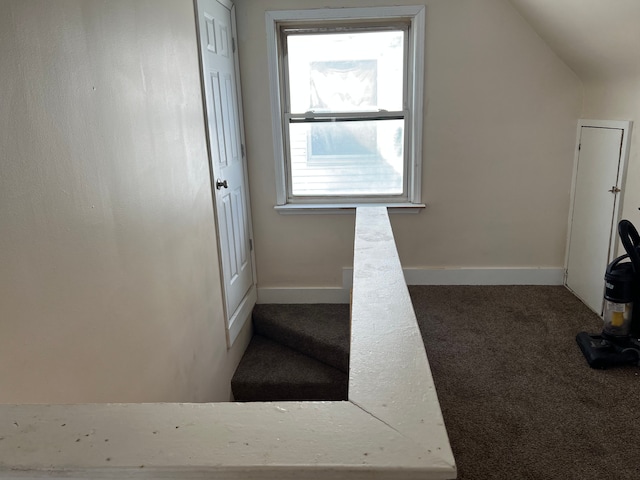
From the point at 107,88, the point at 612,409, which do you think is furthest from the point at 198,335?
the point at 612,409

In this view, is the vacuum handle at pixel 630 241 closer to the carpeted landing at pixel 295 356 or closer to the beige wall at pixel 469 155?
the beige wall at pixel 469 155

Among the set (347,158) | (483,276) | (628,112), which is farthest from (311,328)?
(628,112)

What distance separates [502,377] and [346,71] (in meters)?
2.16

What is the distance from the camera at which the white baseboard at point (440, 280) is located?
356 cm

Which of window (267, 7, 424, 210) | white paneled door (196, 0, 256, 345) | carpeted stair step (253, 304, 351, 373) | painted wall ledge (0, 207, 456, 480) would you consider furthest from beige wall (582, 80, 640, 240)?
painted wall ledge (0, 207, 456, 480)

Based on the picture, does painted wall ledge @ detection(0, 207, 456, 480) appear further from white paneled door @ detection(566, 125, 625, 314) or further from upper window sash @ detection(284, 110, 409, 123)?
upper window sash @ detection(284, 110, 409, 123)

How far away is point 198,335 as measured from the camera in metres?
2.46

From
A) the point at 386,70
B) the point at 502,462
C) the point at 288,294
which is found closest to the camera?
the point at 502,462

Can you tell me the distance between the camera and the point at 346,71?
3.37 metres

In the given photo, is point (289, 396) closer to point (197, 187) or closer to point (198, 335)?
point (198, 335)

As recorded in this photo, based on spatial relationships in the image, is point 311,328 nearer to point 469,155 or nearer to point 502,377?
point 502,377

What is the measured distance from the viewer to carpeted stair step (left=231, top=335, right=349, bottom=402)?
3.03m

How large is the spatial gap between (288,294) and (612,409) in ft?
7.24

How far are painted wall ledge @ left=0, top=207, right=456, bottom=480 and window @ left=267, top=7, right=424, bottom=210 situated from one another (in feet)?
9.32
